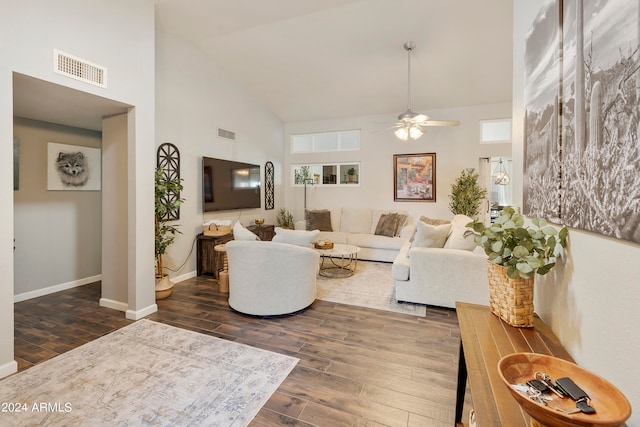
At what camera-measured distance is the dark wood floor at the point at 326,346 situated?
1.80 metres

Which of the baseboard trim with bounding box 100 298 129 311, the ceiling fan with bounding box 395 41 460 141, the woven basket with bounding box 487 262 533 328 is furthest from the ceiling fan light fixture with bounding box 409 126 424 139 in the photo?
the baseboard trim with bounding box 100 298 129 311

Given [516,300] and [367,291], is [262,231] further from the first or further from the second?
[516,300]

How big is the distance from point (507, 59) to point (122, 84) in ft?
16.5

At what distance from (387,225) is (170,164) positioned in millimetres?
4033

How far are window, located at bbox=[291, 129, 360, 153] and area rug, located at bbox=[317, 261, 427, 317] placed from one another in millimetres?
3167

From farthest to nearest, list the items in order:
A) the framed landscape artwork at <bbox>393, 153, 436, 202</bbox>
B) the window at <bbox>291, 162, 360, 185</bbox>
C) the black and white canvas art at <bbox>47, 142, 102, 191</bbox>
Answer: the window at <bbox>291, 162, 360, 185</bbox>, the framed landscape artwork at <bbox>393, 153, 436, 202</bbox>, the black and white canvas art at <bbox>47, 142, 102, 191</bbox>

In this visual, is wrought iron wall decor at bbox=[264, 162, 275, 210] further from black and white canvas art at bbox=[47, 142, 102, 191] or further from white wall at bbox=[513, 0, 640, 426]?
white wall at bbox=[513, 0, 640, 426]

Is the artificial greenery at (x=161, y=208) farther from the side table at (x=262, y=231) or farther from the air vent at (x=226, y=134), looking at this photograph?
the side table at (x=262, y=231)

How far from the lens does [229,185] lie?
5273 millimetres

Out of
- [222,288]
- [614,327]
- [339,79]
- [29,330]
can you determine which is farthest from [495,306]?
[339,79]

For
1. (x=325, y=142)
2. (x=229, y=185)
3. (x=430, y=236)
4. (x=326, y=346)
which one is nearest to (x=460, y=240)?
(x=430, y=236)

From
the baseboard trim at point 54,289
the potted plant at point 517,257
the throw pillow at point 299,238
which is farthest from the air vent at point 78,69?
the potted plant at point 517,257

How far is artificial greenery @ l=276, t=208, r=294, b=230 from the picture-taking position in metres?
6.79

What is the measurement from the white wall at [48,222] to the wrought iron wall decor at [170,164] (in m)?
1.15
